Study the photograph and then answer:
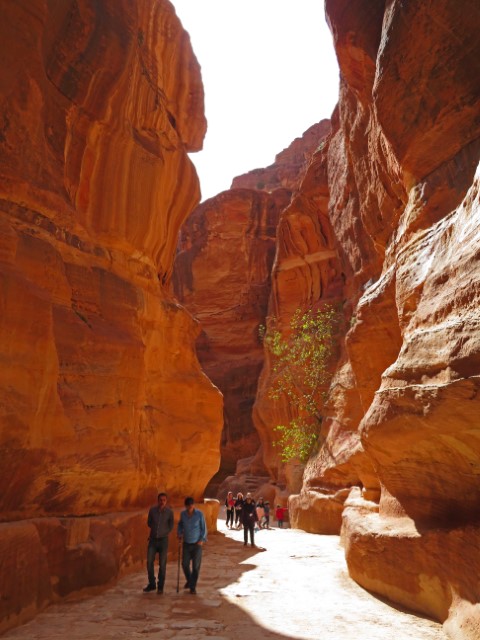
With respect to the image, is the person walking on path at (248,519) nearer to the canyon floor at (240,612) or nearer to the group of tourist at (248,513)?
the group of tourist at (248,513)

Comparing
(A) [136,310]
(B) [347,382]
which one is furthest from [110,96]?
(B) [347,382]

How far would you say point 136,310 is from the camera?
33.1ft

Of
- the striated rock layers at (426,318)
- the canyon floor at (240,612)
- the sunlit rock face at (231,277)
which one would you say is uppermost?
the sunlit rock face at (231,277)

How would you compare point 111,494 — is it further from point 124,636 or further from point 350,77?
point 350,77

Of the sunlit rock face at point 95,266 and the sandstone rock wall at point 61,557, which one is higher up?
the sunlit rock face at point 95,266

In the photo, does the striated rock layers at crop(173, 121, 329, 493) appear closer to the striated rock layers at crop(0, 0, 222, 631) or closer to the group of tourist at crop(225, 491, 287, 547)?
the group of tourist at crop(225, 491, 287, 547)

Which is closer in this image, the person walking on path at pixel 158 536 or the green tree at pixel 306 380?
the person walking on path at pixel 158 536

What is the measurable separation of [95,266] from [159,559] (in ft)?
15.6

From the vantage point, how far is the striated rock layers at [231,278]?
36281 mm

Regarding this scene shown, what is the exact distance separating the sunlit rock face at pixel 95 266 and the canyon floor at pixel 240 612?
4.95ft

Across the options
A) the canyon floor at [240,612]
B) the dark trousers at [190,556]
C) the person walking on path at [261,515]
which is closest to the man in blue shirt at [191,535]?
the dark trousers at [190,556]

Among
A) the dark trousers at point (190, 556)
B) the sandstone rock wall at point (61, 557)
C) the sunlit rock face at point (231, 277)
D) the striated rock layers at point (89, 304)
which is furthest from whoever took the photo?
the sunlit rock face at point (231, 277)

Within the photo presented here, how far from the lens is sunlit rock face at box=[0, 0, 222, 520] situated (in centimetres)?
682

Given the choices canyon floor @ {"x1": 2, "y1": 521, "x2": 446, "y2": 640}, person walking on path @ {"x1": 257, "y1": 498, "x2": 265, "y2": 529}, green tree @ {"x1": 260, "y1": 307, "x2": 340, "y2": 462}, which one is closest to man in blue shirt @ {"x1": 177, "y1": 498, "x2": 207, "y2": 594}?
canyon floor @ {"x1": 2, "y1": 521, "x2": 446, "y2": 640}
